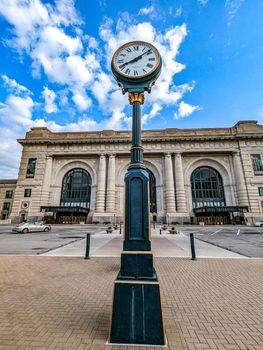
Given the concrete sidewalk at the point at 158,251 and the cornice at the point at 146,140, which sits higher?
the cornice at the point at 146,140

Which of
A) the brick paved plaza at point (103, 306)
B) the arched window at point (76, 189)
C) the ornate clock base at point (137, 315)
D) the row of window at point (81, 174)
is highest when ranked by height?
the row of window at point (81, 174)

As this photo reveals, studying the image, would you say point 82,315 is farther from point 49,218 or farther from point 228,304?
point 49,218

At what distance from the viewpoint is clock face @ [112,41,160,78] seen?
398 centimetres

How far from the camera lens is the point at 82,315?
3182 millimetres

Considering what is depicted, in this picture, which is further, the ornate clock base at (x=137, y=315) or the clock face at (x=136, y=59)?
the clock face at (x=136, y=59)

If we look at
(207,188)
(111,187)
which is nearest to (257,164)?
(207,188)

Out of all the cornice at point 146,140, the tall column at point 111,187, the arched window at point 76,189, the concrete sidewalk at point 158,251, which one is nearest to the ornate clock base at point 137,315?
the concrete sidewalk at point 158,251

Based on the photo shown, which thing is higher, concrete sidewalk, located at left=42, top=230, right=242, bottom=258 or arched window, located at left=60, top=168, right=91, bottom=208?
arched window, located at left=60, top=168, right=91, bottom=208

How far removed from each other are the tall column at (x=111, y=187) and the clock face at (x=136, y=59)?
35884 mm

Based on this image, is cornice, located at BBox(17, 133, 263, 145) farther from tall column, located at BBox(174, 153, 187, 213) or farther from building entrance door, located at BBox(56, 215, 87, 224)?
building entrance door, located at BBox(56, 215, 87, 224)

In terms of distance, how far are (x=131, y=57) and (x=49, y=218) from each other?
40928 mm

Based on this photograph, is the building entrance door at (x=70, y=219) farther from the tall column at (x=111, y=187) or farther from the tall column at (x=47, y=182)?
the tall column at (x=111, y=187)

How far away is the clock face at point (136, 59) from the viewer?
3.98m

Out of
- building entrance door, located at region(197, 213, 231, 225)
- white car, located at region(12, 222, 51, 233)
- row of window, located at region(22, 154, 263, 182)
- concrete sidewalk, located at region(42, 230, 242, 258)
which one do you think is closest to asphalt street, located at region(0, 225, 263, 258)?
concrete sidewalk, located at region(42, 230, 242, 258)
